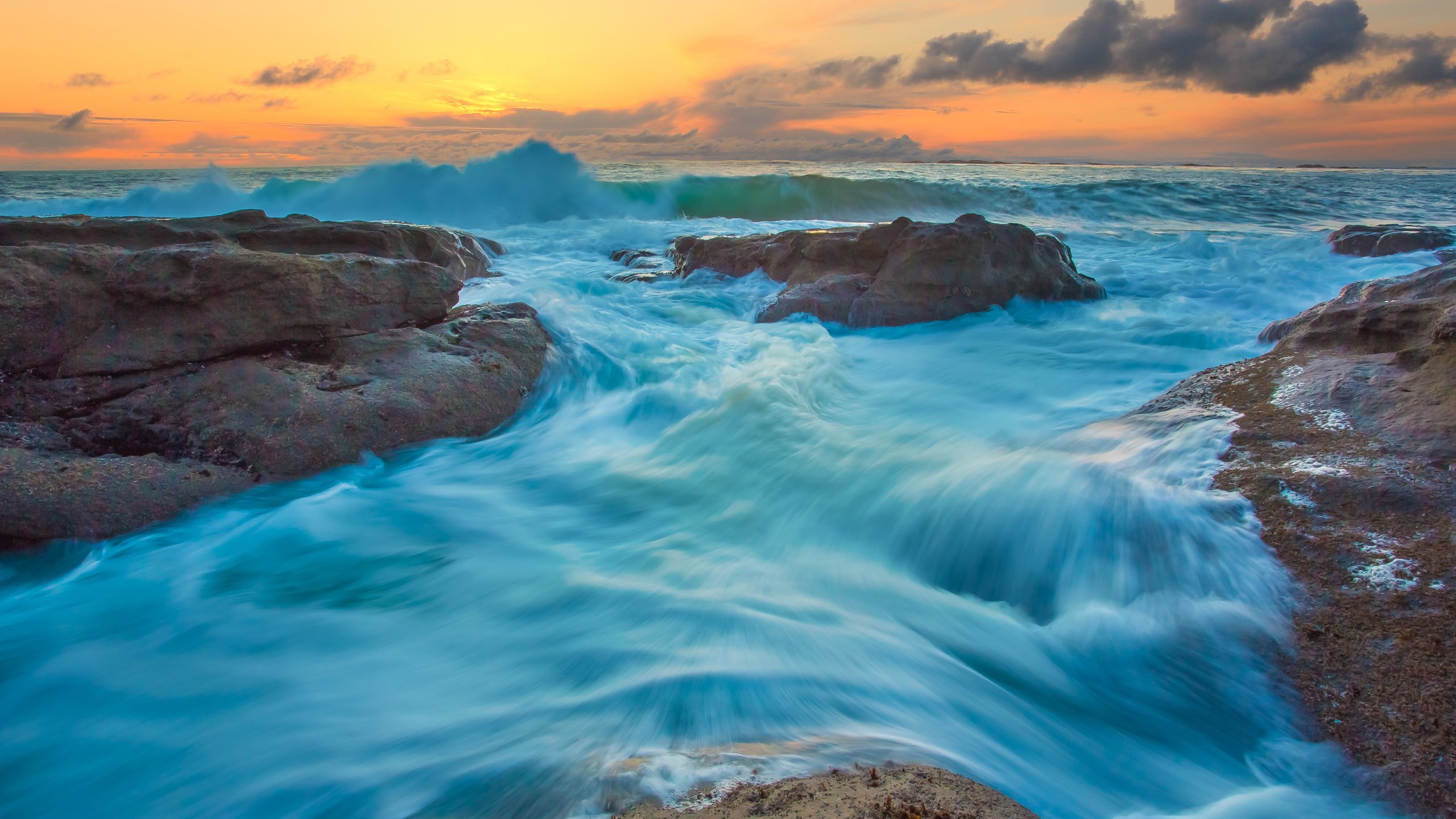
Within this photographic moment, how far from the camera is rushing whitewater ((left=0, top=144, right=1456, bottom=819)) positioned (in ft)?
6.45

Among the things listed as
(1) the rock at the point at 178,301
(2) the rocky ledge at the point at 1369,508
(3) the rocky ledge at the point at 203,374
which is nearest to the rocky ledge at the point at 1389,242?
(2) the rocky ledge at the point at 1369,508

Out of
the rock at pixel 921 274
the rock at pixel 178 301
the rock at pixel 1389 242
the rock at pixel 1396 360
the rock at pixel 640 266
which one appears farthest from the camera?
the rock at pixel 1389 242

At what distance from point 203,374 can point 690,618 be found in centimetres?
308

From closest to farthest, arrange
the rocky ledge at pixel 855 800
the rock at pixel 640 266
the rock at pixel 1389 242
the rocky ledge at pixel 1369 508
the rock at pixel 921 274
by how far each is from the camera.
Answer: the rocky ledge at pixel 855 800, the rocky ledge at pixel 1369 508, the rock at pixel 921 274, the rock at pixel 640 266, the rock at pixel 1389 242

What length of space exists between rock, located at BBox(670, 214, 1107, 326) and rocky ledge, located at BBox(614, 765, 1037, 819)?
605cm

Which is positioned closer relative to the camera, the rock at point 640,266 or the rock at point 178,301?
the rock at point 178,301

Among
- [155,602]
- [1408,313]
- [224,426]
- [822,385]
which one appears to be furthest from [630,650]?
[1408,313]

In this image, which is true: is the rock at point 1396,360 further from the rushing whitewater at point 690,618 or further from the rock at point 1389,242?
the rock at point 1389,242

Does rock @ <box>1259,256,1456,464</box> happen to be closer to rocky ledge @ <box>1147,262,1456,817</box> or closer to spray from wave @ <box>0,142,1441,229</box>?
rocky ledge @ <box>1147,262,1456,817</box>

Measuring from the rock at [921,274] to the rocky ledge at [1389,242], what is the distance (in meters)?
5.83

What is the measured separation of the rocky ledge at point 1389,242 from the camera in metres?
10.7

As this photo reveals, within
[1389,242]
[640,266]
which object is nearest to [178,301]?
[640,266]

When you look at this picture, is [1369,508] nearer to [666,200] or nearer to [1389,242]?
[1389,242]

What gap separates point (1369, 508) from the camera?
255 cm
